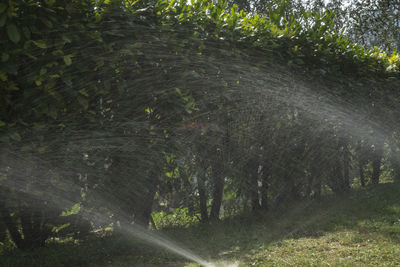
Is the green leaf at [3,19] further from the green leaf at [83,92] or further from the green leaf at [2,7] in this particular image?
the green leaf at [83,92]

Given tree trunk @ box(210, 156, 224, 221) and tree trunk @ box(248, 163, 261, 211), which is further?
tree trunk @ box(248, 163, 261, 211)

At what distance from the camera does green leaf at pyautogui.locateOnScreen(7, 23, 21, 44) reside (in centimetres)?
282

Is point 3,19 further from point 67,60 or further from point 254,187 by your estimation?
point 254,187

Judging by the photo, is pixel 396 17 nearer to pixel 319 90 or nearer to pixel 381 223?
pixel 319 90

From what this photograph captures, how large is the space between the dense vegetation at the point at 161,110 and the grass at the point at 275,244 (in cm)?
25

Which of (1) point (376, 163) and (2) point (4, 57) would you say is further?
(1) point (376, 163)

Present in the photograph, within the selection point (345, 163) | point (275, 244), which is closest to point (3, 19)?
point (275, 244)

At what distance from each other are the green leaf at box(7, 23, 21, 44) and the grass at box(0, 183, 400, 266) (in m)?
2.24

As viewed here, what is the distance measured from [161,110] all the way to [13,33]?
1.63 metres

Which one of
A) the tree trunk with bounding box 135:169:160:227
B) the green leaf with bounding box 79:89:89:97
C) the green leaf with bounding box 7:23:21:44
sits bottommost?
the tree trunk with bounding box 135:169:160:227

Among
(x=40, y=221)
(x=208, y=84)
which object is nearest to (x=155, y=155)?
(x=208, y=84)

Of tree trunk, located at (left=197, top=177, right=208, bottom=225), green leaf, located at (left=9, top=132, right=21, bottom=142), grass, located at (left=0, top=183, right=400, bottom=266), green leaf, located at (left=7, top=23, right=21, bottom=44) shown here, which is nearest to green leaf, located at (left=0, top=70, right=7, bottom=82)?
green leaf, located at (left=7, top=23, right=21, bottom=44)

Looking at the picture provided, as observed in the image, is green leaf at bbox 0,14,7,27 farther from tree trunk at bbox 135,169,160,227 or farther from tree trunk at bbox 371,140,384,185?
tree trunk at bbox 371,140,384,185

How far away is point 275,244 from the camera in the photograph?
14.4 feet
